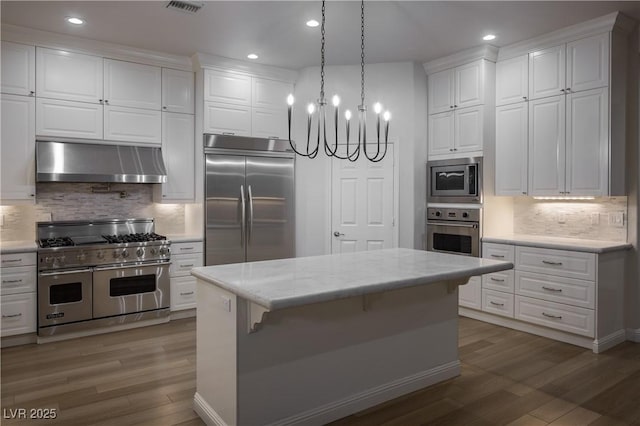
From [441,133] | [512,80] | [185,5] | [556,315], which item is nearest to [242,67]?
[185,5]

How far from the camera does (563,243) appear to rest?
4.16 meters

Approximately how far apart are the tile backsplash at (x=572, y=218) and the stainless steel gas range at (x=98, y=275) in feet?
13.1

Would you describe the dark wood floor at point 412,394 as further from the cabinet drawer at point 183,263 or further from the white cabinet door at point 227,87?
the white cabinet door at point 227,87

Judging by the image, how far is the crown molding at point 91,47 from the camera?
4.16 metres

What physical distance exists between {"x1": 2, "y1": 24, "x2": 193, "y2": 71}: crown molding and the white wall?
154 centimetres

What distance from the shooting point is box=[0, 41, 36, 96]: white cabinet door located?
4.12m

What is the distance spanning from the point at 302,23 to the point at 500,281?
3230mm

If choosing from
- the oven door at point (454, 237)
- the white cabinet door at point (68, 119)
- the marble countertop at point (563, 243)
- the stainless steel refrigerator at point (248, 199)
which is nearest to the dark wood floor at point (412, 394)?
the marble countertop at point (563, 243)

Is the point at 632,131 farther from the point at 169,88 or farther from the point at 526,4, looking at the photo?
the point at 169,88

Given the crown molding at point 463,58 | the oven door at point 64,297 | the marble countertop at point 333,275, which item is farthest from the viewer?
the crown molding at point 463,58

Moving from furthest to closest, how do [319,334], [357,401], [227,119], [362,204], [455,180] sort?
[362,204] < [227,119] < [455,180] < [357,401] < [319,334]

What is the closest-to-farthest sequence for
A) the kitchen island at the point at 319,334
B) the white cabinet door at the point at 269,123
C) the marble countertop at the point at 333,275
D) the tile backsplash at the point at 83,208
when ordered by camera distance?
1. the marble countertop at the point at 333,275
2. the kitchen island at the point at 319,334
3. the tile backsplash at the point at 83,208
4. the white cabinet door at the point at 269,123

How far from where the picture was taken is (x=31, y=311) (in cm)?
405

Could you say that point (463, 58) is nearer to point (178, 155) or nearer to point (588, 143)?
point (588, 143)
